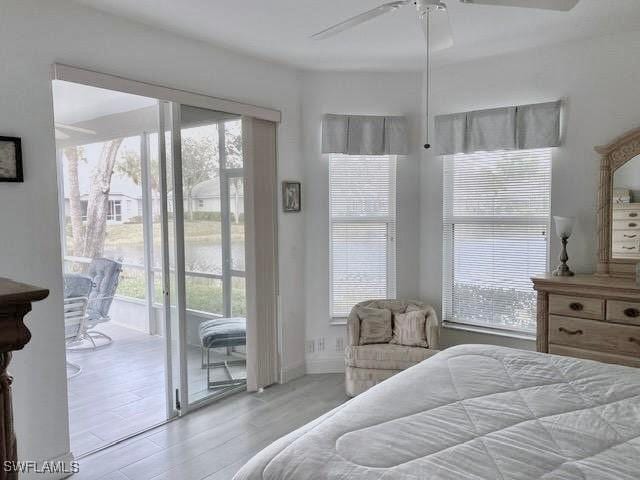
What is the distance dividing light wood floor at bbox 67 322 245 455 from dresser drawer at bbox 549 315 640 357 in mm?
2328

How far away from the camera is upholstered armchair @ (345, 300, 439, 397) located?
3.50 metres

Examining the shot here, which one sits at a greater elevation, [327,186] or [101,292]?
[327,186]

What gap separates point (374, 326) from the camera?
3.71 m

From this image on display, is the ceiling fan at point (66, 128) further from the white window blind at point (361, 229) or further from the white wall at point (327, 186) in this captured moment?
the white window blind at point (361, 229)

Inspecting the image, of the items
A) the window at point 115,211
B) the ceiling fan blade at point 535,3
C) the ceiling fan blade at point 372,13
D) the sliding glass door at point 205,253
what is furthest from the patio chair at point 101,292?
the ceiling fan blade at point 535,3

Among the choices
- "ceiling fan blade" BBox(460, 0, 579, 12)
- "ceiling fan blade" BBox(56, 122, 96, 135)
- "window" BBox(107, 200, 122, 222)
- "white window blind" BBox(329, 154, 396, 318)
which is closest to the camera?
"ceiling fan blade" BBox(460, 0, 579, 12)

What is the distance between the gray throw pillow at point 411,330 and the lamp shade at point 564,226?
114 centimetres

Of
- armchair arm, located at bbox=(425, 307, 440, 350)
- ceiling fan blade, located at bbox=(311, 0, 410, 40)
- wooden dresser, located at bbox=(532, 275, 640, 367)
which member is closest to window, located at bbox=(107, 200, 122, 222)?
armchair arm, located at bbox=(425, 307, 440, 350)

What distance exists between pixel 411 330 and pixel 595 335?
1.23m

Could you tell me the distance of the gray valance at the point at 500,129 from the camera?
3.51 metres

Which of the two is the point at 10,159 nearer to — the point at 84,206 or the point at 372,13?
the point at 372,13

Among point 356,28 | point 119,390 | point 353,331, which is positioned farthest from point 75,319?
point 356,28

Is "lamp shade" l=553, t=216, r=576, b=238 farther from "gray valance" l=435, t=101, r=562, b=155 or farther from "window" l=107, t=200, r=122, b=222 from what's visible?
"window" l=107, t=200, r=122, b=222

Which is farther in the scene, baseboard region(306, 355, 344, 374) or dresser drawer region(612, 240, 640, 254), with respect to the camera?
baseboard region(306, 355, 344, 374)
